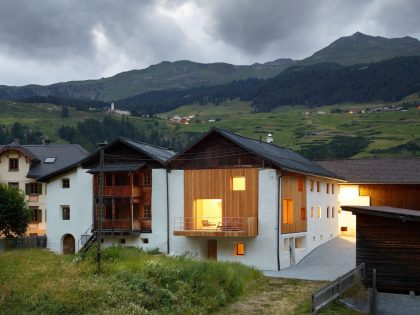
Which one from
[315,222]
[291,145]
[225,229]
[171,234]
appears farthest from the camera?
[291,145]

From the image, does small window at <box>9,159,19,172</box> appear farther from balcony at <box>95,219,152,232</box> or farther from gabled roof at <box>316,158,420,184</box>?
gabled roof at <box>316,158,420,184</box>

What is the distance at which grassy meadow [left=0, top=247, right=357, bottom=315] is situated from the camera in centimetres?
2548

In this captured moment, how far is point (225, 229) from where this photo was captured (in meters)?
43.4

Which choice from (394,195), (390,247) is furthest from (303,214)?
(390,247)

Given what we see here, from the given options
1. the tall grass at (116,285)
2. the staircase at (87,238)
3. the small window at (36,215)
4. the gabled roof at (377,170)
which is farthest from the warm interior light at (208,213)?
the small window at (36,215)

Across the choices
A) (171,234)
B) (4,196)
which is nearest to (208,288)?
(171,234)

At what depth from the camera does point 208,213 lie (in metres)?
46.9

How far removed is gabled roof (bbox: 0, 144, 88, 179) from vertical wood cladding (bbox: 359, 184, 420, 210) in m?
33.6

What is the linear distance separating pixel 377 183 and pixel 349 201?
13.8 feet

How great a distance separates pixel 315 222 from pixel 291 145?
12058 centimetres

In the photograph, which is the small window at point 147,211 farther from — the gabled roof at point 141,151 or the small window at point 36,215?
the small window at point 36,215

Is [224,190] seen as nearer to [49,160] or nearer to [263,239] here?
[263,239]

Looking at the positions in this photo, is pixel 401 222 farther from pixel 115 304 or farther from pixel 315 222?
pixel 315 222

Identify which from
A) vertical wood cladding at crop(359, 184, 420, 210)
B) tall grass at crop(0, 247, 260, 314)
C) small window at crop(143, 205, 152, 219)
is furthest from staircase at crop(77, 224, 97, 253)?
vertical wood cladding at crop(359, 184, 420, 210)
